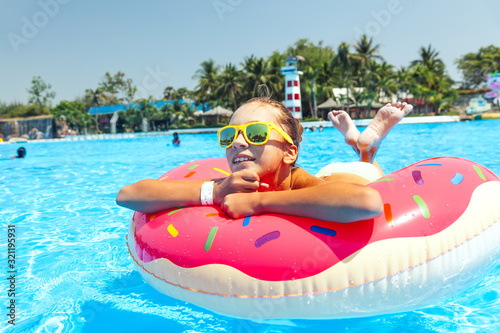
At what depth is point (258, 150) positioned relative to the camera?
2.12 meters

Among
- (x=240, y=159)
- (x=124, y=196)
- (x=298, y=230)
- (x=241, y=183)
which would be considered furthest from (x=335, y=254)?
(x=124, y=196)

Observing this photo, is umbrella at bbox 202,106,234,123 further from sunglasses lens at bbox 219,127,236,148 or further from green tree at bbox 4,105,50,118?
sunglasses lens at bbox 219,127,236,148

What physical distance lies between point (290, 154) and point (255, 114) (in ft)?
1.00

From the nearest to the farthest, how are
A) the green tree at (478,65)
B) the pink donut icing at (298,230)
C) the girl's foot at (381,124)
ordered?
the pink donut icing at (298,230), the girl's foot at (381,124), the green tree at (478,65)

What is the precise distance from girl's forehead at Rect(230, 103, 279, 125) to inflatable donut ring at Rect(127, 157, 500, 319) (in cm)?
53

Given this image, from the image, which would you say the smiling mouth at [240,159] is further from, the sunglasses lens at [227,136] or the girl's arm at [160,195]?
the girl's arm at [160,195]

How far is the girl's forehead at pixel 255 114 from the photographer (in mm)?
2195

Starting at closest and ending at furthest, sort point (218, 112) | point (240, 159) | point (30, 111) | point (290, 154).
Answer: point (240, 159) → point (290, 154) → point (218, 112) → point (30, 111)

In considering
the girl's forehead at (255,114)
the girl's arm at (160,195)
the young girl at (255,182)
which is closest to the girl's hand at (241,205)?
the young girl at (255,182)

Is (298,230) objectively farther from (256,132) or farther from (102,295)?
(102,295)

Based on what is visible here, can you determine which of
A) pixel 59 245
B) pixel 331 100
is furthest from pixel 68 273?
pixel 331 100

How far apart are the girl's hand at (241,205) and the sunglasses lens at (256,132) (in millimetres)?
296

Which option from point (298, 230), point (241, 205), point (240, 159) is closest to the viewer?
point (298, 230)

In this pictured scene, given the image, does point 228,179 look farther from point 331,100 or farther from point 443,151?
point 331,100
